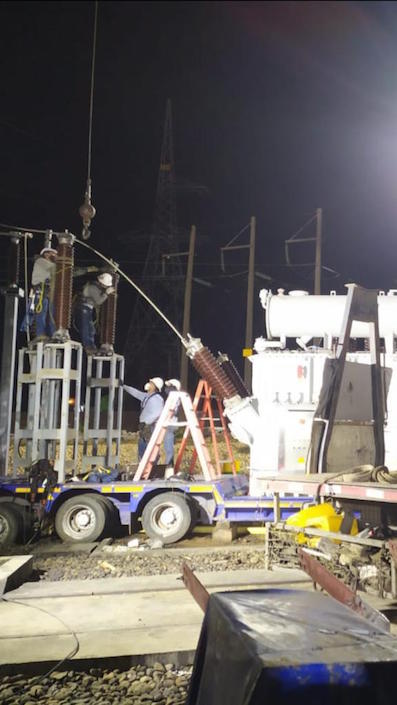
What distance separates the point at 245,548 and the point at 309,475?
104 inches

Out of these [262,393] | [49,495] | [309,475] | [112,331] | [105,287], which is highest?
[105,287]

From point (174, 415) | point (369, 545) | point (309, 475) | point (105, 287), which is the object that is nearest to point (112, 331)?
point (105, 287)

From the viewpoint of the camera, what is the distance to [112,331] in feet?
36.6

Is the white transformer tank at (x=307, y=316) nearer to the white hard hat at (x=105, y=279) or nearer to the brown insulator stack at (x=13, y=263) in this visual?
the white hard hat at (x=105, y=279)

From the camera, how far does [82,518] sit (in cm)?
881

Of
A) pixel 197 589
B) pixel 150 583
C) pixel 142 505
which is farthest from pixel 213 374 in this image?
pixel 197 589

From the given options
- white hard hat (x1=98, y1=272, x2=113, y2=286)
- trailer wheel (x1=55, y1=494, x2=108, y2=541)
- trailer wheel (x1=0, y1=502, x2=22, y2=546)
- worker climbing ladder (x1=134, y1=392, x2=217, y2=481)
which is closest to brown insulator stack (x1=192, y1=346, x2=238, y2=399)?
worker climbing ladder (x1=134, y1=392, x2=217, y2=481)

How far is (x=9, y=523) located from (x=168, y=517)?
2.40 meters

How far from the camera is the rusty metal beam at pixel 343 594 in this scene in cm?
308

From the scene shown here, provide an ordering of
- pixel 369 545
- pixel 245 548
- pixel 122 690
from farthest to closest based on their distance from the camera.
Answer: pixel 245 548 → pixel 369 545 → pixel 122 690

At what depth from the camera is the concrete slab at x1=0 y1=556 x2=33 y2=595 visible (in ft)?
19.4

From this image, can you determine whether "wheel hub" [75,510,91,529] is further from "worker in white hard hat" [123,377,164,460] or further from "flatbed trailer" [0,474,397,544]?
"worker in white hard hat" [123,377,164,460]

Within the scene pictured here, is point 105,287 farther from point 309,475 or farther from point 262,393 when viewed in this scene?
point 309,475

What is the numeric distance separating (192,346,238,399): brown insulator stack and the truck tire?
1968 millimetres
